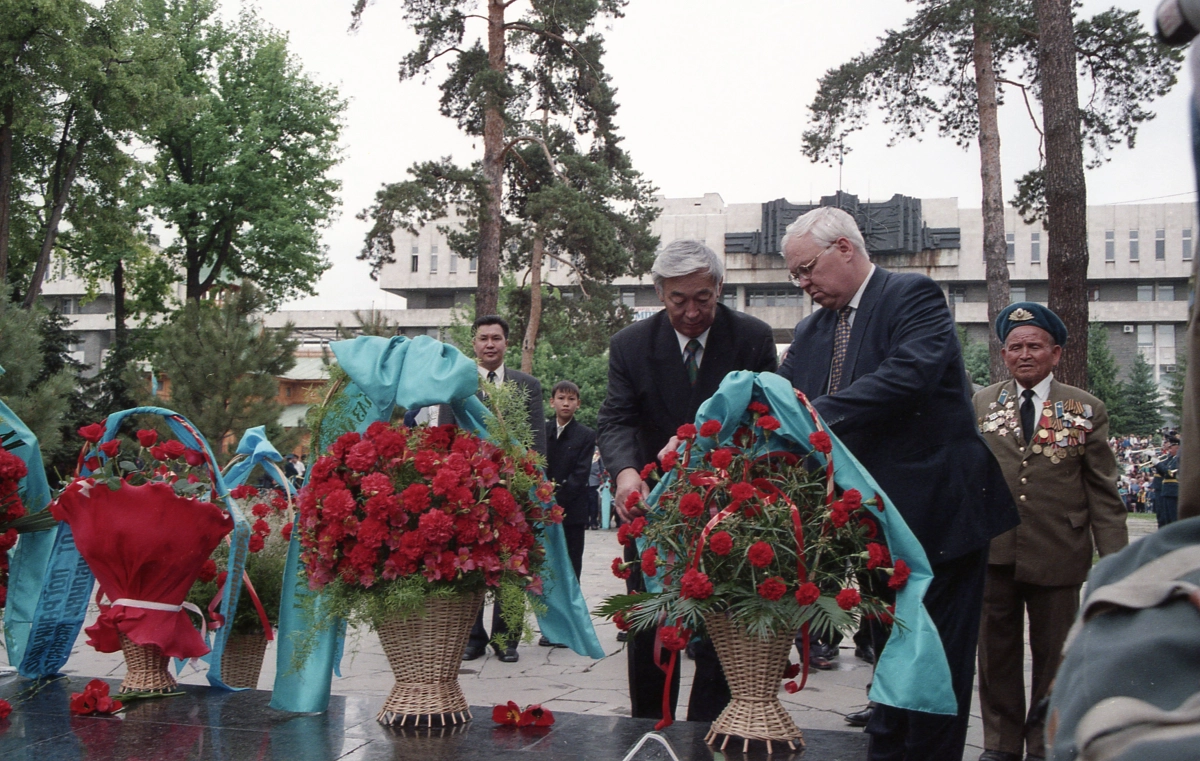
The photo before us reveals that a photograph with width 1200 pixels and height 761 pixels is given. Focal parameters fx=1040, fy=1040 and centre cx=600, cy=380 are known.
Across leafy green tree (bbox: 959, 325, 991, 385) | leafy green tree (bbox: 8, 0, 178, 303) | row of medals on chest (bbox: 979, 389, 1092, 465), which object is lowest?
row of medals on chest (bbox: 979, 389, 1092, 465)

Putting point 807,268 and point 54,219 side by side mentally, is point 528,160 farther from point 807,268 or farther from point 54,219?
point 807,268

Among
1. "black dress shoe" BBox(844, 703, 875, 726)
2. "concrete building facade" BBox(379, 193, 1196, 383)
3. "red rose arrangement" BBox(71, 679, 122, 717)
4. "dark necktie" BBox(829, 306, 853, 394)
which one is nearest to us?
"dark necktie" BBox(829, 306, 853, 394)

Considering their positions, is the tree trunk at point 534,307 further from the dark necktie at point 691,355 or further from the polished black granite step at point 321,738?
the polished black granite step at point 321,738

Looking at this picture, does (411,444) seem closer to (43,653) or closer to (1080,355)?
(43,653)

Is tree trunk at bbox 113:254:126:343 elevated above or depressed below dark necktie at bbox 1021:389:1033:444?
above

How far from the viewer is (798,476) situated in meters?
3.22

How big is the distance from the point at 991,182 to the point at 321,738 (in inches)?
515

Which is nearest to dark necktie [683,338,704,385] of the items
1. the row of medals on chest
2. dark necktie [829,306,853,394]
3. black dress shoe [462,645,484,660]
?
dark necktie [829,306,853,394]

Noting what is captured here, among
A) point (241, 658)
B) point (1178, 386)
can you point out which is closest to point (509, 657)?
point (241, 658)

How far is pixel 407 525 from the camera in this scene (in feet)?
11.4

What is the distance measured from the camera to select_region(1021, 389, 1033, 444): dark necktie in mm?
4523

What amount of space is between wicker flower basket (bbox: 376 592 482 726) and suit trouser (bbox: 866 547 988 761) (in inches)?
55.4

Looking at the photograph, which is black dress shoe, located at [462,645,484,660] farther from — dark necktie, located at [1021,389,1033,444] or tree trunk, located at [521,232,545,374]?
tree trunk, located at [521,232,545,374]

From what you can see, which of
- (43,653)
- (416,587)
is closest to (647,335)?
(416,587)
